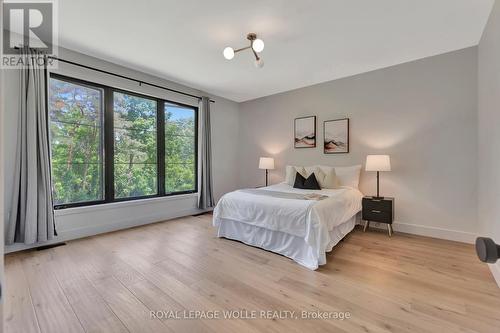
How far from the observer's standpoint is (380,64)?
3.48m

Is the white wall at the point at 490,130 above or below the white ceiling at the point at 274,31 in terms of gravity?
below

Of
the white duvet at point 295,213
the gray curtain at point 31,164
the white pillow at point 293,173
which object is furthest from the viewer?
the white pillow at point 293,173

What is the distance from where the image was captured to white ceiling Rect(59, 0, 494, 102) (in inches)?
88.0

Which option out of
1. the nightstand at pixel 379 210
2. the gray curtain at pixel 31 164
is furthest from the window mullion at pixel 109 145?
the nightstand at pixel 379 210

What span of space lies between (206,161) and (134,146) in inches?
53.5

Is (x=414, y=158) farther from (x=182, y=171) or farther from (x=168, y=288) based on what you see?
(x=182, y=171)

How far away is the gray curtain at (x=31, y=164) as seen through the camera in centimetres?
266

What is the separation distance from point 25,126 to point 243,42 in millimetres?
2751

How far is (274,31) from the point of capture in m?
2.62

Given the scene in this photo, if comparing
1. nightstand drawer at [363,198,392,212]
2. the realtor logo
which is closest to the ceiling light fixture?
the realtor logo

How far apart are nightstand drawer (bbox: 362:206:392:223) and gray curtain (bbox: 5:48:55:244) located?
4200 mm

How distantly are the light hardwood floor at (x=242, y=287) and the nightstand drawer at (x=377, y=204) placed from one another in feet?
1.67

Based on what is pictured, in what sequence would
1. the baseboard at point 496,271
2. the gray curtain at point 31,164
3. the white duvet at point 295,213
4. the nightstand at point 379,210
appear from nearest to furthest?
the baseboard at point 496,271 → the white duvet at point 295,213 → the gray curtain at point 31,164 → the nightstand at point 379,210

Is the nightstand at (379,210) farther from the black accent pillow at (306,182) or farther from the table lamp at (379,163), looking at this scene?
the black accent pillow at (306,182)
